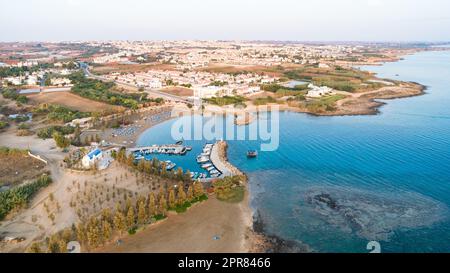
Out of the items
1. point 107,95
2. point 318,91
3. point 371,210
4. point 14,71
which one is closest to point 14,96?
point 107,95

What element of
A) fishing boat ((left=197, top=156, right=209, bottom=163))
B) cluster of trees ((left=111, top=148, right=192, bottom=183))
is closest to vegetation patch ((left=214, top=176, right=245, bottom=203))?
cluster of trees ((left=111, top=148, right=192, bottom=183))

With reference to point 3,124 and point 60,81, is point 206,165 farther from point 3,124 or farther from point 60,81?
point 60,81

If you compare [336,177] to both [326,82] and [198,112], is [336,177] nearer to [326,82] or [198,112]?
[198,112]

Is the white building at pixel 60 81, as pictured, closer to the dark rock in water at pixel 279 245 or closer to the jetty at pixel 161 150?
the jetty at pixel 161 150

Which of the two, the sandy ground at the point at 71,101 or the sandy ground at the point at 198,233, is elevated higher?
the sandy ground at the point at 71,101

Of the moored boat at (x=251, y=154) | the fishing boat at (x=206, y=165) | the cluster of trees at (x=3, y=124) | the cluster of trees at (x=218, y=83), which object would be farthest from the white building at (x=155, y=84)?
the fishing boat at (x=206, y=165)

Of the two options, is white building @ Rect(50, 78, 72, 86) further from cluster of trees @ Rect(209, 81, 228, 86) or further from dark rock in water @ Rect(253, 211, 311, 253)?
dark rock in water @ Rect(253, 211, 311, 253)
